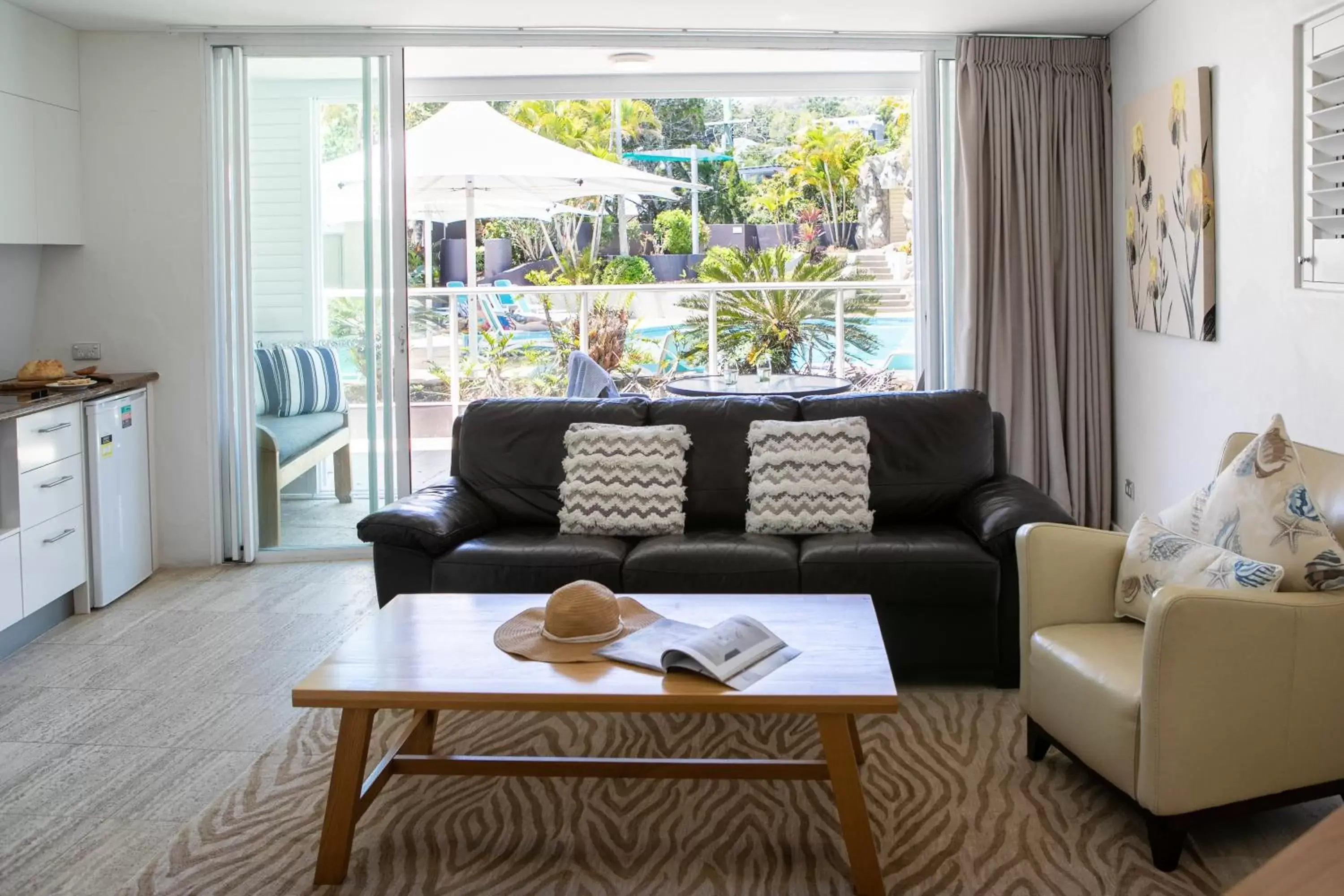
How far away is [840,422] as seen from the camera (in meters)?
4.27

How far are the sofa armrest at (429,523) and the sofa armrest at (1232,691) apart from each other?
2144 millimetres

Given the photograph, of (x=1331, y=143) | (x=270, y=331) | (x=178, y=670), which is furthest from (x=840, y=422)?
(x=270, y=331)

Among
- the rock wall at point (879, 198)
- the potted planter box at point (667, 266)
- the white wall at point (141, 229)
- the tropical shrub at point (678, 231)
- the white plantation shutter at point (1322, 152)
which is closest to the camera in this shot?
the white plantation shutter at point (1322, 152)

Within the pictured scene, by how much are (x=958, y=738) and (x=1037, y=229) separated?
3.02m

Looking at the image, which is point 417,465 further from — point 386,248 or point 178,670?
point 178,670

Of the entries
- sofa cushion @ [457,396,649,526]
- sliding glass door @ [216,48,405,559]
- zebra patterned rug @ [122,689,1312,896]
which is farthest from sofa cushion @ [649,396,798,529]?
sliding glass door @ [216,48,405,559]

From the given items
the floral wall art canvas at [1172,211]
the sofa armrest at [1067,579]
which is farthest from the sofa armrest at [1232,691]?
the floral wall art canvas at [1172,211]

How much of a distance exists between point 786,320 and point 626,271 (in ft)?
6.84

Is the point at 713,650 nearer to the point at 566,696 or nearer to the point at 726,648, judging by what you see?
the point at 726,648

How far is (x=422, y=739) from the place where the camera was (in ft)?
10.5

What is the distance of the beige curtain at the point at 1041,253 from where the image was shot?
5625 millimetres

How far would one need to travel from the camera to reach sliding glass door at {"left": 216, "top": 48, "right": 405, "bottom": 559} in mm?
5551

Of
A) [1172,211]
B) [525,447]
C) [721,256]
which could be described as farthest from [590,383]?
[721,256]

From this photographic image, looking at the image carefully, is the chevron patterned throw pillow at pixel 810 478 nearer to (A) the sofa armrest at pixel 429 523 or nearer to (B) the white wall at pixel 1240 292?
(A) the sofa armrest at pixel 429 523
